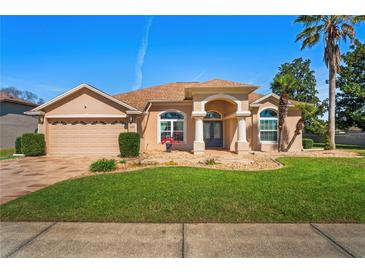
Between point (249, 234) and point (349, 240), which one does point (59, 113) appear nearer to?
point (249, 234)

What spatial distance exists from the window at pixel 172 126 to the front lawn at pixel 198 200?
9.66 meters

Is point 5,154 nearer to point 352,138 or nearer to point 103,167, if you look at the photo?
point 103,167

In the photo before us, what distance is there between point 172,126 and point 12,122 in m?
17.2

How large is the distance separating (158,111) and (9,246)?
45.4ft

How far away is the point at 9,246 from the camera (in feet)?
10.4

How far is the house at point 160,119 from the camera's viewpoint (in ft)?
45.0

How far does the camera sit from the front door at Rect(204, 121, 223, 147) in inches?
690

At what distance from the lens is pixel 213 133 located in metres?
Answer: 17.7

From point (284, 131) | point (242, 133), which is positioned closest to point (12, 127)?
point (242, 133)

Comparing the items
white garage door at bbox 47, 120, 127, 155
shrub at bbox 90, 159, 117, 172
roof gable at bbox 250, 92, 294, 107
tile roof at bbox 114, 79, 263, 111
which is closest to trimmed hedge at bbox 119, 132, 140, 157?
white garage door at bbox 47, 120, 127, 155

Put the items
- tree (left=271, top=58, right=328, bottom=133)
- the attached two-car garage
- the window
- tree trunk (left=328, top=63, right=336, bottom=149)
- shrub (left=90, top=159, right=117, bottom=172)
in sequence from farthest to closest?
tree (left=271, top=58, right=328, bottom=133) < the window < tree trunk (left=328, top=63, right=336, bottom=149) < the attached two-car garage < shrub (left=90, top=159, right=117, bottom=172)

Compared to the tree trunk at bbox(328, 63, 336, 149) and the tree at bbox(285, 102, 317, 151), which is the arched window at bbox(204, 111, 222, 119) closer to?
the tree at bbox(285, 102, 317, 151)

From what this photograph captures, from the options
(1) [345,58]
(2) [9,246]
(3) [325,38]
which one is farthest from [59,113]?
(1) [345,58]

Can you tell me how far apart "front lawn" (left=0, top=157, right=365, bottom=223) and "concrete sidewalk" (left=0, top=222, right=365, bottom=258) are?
0.29m
